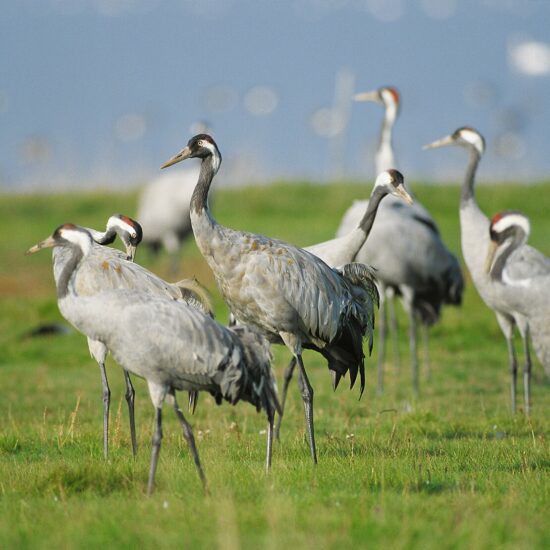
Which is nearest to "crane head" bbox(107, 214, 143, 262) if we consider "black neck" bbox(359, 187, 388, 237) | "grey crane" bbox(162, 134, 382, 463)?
"grey crane" bbox(162, 134, 382, 463)

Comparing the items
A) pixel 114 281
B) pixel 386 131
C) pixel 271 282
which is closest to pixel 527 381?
pixel 271 282

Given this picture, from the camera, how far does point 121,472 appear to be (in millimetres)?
5551

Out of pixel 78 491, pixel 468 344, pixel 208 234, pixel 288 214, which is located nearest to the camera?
pixel 78 491

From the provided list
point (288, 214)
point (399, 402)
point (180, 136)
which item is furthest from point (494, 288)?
point (180, 136)

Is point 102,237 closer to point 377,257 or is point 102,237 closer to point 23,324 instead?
point 377,257

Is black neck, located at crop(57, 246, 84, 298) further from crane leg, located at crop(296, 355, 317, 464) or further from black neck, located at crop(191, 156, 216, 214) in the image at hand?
crane leg, located at crop(296, 355, 317, 464)

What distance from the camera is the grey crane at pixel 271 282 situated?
21.7 ft

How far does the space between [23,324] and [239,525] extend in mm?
9993

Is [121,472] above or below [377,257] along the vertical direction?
below

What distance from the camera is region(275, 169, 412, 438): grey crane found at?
784 centimetres

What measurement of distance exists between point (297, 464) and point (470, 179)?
4776 millimetres

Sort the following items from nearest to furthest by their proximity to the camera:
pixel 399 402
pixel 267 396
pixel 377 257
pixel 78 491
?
1. pixel 78 491
2. pixel 267 396
3. pixel 399 402
4. pixel 377 257

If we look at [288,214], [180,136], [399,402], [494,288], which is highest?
[180,136]

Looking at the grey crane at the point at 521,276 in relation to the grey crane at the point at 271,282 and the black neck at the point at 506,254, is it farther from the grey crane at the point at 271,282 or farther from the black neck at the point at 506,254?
the grey crane at the point at 271,282
